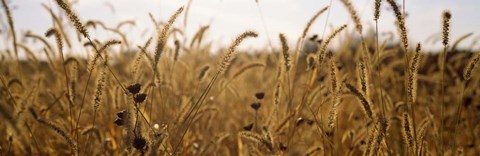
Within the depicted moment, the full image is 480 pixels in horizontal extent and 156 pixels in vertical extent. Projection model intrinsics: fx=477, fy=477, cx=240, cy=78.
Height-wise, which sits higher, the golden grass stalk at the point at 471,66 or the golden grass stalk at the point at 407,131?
the golden grass stalk at the point at 471,66

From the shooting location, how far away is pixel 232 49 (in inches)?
58.2

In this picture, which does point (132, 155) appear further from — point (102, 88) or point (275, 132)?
point (275, 132)

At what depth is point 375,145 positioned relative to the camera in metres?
1.39

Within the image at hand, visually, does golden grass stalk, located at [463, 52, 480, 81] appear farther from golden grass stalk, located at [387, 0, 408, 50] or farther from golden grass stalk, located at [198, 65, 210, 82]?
golden grass stalk, located at [198, 65, 210, 82]

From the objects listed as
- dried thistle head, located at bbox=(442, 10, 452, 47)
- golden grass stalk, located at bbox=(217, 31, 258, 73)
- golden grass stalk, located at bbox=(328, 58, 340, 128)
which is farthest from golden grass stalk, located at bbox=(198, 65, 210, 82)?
dried thistle head, located at bbox=(442, 10, 452, 47)

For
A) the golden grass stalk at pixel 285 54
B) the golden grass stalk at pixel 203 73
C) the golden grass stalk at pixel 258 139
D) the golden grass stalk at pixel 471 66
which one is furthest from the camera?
the golden grass stalk at pixel 203 73

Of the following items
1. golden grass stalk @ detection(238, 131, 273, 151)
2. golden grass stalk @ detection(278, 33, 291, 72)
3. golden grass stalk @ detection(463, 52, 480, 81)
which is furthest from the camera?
golden grass stalk @ detection(278, 33, 291, 72)

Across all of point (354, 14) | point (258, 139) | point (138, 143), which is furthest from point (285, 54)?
point (138, 143)

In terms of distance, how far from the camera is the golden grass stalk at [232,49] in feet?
4.85

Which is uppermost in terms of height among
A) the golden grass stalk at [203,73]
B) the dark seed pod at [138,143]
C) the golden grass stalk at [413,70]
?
the golden grass stalk at [413,70]

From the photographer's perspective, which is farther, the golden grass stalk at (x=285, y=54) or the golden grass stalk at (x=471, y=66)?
the golden grass stalk at (x=285, y=54)

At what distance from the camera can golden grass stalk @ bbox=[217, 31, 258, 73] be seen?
1.48 metres

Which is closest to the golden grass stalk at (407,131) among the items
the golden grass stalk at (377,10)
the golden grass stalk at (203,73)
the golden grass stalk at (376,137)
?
the golden grass stalk at (376,137)

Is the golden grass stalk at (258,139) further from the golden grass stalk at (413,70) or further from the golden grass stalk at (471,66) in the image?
the golden grass stalk at (471,66)
